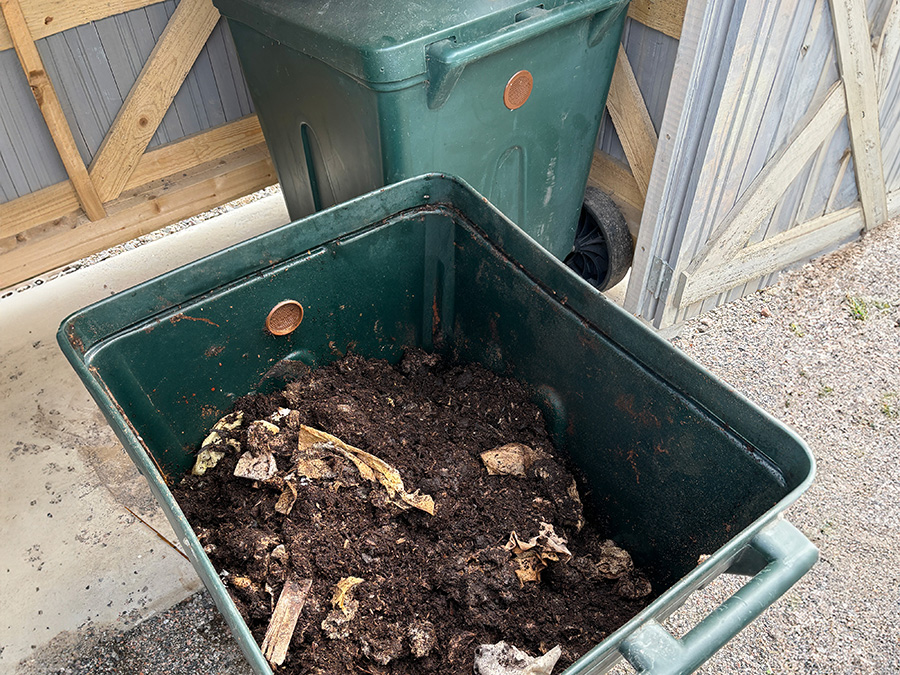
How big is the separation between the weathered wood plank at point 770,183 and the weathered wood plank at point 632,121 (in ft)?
1.08

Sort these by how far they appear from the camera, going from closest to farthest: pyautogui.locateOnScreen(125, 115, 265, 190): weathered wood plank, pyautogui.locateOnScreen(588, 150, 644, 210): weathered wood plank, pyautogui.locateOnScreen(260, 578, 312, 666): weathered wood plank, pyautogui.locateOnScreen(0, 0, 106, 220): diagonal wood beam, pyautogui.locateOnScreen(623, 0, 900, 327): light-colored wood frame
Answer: pyautogui.locateOnScreen(260, 578, 312, 666): weathered wood plank, pyautogui.locateOnScreen(623, 0, 900, 327): light-colored wood frame, pyautogui.locateOnScreen(0, 0, 106, 220): diagonal wood beam, pyautogui.locateOnScreen(588, 150, 644, 210): weathered wood plank, pyautogui.locateOnScreen(125, 115, 265, 190): weathered wood plank

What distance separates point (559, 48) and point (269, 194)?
2134mm

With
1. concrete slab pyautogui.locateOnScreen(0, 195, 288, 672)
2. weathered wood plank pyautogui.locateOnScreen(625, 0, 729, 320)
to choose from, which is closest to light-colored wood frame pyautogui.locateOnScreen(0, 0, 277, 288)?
concrete slab pyautogui.locateOnScreen(0, 195, 288, 672)

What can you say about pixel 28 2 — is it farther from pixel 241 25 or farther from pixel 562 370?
pixel 562 370

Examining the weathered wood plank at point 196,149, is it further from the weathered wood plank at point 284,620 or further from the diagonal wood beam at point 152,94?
the weathered wood plank at point 284,620

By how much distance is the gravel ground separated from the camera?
192cm

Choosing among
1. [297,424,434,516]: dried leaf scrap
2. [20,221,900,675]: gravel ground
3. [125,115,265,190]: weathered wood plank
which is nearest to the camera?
[297,424,434,516]: dried leaf scrap

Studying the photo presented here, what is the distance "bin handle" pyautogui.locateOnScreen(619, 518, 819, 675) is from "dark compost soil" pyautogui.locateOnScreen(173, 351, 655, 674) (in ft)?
1.15

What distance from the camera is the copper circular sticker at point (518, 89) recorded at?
196cm

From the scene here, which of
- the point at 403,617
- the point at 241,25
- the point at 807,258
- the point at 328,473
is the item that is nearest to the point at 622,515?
the point at 403,617

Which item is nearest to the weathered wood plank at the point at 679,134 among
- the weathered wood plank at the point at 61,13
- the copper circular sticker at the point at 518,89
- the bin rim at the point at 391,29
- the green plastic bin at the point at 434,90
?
the green plastic bin at the point at 434,90

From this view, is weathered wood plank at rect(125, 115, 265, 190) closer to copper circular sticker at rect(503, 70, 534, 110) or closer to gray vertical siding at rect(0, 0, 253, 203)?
gray vertical siding at rect(0, 0, 253, 203)

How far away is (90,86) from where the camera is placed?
2.68 metres

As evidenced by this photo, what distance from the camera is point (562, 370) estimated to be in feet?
5.15
